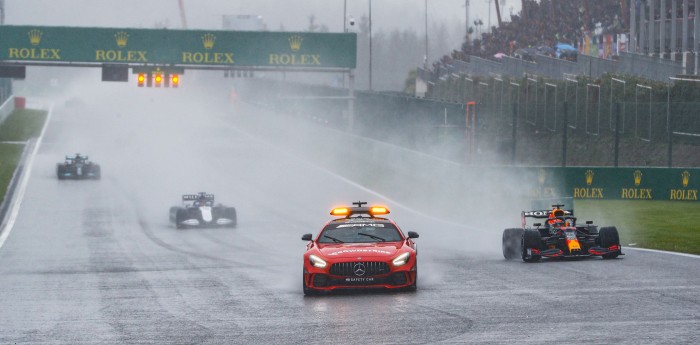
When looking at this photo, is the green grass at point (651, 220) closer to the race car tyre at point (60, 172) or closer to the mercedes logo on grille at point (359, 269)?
the mercedes logo on grille at point (359, 269)

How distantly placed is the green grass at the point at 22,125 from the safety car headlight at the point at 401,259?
56.4m

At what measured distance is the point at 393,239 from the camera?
767 inches

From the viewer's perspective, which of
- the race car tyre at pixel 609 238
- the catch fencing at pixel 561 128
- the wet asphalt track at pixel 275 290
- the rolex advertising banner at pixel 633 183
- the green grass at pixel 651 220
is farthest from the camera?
the catch fencing at pixel 561 128

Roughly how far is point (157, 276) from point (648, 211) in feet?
63.4

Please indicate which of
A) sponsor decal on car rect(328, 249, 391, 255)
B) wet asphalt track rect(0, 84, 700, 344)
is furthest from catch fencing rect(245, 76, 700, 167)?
sponsor decal on car rect(328, 249, 391, 255)

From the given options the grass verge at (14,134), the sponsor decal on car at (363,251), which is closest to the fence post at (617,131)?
the grass verge at (14,134)

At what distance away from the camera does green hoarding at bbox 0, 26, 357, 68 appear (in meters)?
64.8

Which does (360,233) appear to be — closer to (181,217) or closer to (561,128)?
(181,217)

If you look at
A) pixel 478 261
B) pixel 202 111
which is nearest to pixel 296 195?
pixel 478 261

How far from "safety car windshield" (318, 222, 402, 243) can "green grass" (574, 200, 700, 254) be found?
826cm

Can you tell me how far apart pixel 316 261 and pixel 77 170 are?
34.7 meters

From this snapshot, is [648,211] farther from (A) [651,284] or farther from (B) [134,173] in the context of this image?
(B) [134,173]

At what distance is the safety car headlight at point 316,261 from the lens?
60.3 feet

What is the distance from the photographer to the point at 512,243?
23453mm
